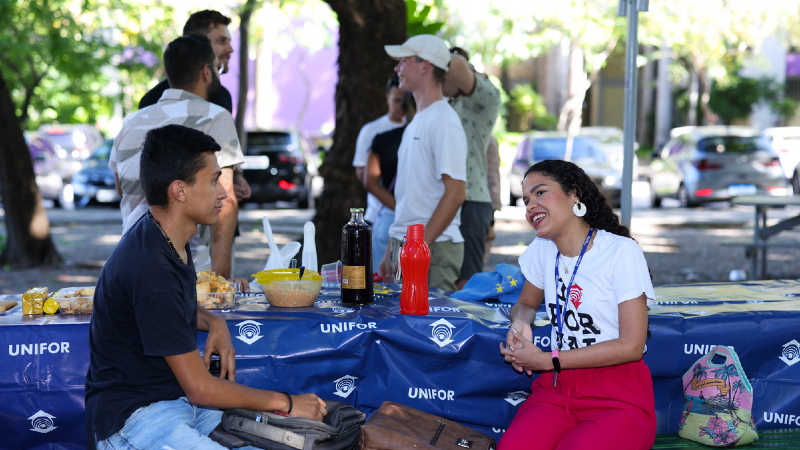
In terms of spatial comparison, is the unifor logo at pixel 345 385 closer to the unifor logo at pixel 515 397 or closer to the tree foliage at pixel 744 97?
the unifor logo at pixel 515 397

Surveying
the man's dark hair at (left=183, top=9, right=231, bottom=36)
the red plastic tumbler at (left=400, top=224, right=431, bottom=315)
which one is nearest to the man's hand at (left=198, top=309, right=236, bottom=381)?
the red plastic tumbler at (left=400, top=224, right=431, bottom=315)

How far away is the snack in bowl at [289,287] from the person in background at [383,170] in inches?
67.5

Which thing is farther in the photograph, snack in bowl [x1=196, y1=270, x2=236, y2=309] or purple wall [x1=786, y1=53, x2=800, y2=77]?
purple wall [x1=786, y1=53, x2=800, y2=77]

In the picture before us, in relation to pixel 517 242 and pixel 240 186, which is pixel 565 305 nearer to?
pixel 240 186

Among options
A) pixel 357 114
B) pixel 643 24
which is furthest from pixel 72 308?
pixel 643 24

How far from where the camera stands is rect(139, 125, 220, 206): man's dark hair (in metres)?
2.45

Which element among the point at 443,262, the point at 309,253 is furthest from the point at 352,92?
the point at 309,253

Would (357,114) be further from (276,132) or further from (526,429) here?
(276,132)

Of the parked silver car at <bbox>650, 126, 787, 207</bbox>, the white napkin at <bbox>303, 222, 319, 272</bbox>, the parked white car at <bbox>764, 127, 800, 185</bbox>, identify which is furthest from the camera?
the parked white car at <bbox>764, 127, 800, 185</bbox>

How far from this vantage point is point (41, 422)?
301 cm

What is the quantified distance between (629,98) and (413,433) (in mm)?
2749

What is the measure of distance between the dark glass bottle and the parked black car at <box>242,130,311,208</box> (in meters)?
12.0

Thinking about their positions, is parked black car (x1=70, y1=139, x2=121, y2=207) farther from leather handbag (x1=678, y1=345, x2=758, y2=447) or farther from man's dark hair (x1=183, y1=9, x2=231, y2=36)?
leather handbag (x1=678, y1=345, x2=758, y2=447)

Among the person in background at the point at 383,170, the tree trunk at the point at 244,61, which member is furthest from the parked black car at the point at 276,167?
the person in background at the point at 383,170
